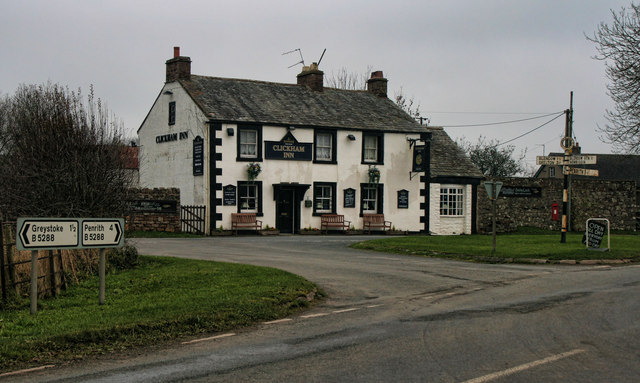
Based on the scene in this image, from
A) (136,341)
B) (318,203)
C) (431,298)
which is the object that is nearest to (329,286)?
(431,298)

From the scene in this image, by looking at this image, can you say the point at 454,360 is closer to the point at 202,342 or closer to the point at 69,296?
the point at 202,342

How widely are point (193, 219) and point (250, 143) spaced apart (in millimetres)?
4691

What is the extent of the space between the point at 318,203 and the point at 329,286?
69.5 feet

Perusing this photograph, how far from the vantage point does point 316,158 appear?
36156 mm

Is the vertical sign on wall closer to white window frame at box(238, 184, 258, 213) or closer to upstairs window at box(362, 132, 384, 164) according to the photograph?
white window frame at box(238, 184, 258, 213)

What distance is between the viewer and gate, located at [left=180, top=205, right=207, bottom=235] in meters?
33.0

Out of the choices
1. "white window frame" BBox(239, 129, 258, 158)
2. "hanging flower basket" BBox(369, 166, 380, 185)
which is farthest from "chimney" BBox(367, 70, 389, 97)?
"white window frame" BBox(239, 129, 258, 158)

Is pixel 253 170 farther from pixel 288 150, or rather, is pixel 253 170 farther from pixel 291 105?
pixel 291 105

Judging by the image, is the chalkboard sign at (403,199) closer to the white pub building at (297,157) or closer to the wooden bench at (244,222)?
the white pub building at (297,157)

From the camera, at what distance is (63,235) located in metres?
11.2

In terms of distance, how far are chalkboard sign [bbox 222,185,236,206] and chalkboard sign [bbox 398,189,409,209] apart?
9.61m

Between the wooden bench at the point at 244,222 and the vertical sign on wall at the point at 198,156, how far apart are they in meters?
2.69

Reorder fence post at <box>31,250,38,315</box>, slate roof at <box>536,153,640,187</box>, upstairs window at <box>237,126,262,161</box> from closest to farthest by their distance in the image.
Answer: fence post at <box>31,250,38,315</box> → upstairs window at <box>237,126,262,161</box> → slate roof at <box>536,153,640,187</box>

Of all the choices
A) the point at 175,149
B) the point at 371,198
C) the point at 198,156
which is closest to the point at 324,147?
the point at 371,198
